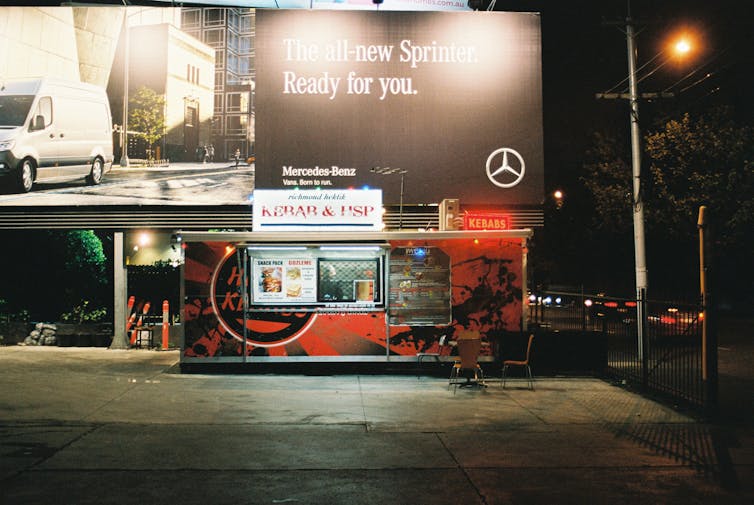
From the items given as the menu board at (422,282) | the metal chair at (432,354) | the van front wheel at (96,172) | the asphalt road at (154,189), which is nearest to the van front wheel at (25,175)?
the asphalt road at (154,189)

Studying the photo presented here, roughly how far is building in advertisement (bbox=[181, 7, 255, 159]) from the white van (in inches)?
120

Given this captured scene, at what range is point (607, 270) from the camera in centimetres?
3631

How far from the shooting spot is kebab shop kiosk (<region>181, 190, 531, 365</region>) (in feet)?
46.4

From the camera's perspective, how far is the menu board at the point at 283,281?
14.3m

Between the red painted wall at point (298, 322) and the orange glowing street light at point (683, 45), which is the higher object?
the orange glowing street light at point (683, 45)

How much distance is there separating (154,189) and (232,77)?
3650 millimetres

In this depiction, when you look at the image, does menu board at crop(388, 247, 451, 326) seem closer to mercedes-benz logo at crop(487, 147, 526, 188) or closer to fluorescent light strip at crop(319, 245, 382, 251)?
fluorescent light strip at crop(319, 245, 382, 251)

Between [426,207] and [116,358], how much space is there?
8.55 metres

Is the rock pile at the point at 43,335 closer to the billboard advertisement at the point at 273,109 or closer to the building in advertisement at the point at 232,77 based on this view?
the billboard advertisement at the point at 273,109

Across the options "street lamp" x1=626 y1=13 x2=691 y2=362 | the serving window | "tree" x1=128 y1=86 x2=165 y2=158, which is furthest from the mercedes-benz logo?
"tree" x1=128 y1=86 x2=165 y2=158

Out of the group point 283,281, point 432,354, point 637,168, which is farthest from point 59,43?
point 637,168

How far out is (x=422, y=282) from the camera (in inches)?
569

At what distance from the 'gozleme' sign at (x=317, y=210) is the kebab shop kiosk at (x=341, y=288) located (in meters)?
0.02

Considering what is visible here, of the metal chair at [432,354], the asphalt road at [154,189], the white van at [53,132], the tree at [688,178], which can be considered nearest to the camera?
the metal chair at [432,354]
